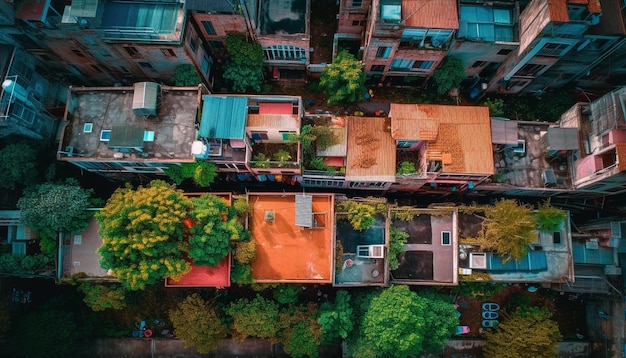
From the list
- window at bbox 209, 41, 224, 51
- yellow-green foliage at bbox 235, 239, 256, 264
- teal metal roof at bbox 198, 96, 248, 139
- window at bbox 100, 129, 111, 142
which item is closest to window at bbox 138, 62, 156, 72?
window at bbox 209, 41, 224, 51

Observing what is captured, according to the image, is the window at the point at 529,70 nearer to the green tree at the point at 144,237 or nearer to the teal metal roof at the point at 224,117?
the teal metal roof at the point at 224,117

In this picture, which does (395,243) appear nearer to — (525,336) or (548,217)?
(548,217)

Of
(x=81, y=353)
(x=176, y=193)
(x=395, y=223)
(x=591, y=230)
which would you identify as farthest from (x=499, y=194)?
(x=81, y=353)

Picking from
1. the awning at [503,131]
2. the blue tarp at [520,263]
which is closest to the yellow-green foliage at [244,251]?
the blue tarp at [520,263]

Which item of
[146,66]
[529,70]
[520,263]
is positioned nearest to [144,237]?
[146,66]

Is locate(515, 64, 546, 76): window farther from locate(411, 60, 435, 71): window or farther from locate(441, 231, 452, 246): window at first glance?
locate(441, 231, 452, 246): window
